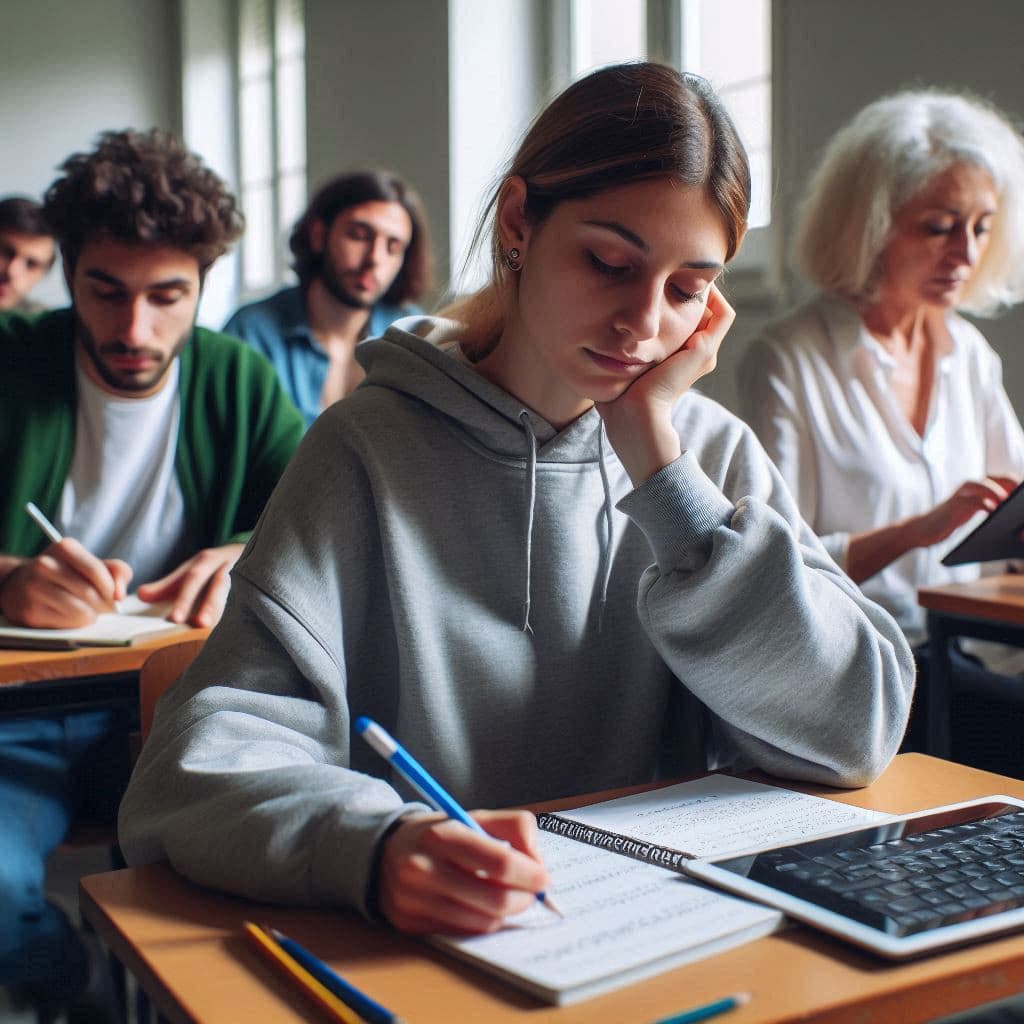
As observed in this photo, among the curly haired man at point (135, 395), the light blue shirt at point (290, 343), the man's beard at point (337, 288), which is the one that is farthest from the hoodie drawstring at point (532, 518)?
the man's beard at point (337, 288)

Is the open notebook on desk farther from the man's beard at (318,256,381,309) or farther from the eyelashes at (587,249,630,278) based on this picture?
the man's beard at (318,256,381,309)

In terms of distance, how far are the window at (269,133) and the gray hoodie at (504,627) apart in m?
6.09

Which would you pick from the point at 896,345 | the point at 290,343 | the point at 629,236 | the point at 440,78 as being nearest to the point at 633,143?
the point at 629,236

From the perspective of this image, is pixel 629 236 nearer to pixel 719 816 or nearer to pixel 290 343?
pixel 719 816

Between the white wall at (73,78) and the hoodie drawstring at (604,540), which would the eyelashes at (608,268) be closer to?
the hoodie drawstring at (604,540)

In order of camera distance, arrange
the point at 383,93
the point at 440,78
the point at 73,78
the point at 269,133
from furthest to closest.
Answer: the point at 73,78, the point at 269,133, the point at 383,93, the point at 440,78

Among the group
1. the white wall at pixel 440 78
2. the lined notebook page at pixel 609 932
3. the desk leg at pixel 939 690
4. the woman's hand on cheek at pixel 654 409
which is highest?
the white wall at pixel 440 78

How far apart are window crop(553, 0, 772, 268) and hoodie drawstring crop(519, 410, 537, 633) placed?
2.60 metres

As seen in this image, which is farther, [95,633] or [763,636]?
[95,633]

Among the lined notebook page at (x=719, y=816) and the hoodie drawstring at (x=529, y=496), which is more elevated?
the hoodie drawstring at (x=529, y=496)

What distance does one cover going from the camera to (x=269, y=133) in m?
7.57

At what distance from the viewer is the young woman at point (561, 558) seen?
101 cm

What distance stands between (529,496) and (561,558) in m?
0.07

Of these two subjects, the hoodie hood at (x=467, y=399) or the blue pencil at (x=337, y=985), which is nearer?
the blue pencil at (x=337, y=985)
